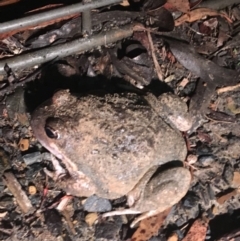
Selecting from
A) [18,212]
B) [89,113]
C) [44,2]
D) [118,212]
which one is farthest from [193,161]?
[44,2]

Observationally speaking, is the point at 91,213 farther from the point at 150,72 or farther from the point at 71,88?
the point at 150,72

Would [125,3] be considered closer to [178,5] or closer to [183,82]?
[178,5]

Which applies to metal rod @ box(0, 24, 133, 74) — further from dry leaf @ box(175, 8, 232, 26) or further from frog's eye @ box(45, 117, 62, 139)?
frog's eye @ box(45, 117, 62, 139)

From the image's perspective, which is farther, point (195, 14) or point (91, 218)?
point (195, 14)

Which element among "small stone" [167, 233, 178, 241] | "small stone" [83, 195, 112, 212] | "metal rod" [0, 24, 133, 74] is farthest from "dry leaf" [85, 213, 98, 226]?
"metal rod" [0, 24, 133, 74]

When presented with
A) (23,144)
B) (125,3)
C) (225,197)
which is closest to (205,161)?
(225,197)

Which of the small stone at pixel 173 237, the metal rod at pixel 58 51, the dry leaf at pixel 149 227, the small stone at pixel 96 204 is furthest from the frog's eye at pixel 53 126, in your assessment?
the small stone at pixel 173 237

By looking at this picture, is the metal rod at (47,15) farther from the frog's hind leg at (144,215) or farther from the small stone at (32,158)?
the frog's hind leg at (144,215)
